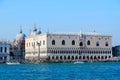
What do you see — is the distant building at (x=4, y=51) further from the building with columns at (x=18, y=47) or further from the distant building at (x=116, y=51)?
the distant building at (x=116, y=51)

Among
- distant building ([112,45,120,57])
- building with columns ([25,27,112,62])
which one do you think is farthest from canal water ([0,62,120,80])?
distant building ([112,45,120,57])

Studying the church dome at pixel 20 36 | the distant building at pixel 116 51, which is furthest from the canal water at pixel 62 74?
the church dome at pixel 20 36

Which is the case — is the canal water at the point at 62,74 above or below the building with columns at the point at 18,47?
below

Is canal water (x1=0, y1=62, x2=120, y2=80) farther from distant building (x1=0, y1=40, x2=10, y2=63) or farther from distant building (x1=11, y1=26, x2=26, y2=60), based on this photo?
distant building (x1=11, y1=26, x2=26, y2=60)

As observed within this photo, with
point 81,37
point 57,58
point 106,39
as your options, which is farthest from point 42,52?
point 106,39

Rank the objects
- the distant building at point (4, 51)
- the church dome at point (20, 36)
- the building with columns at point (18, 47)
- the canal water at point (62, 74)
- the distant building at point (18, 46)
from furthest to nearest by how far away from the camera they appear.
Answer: the church dome at point (20, 36) → the distant building at point (18, 46) → the building with columns at point (18, 47) → the distant building at point (4, 51) → the canal water at point (62, 74)

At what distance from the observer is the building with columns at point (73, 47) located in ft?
248

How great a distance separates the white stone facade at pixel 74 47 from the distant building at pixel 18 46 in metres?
10.9

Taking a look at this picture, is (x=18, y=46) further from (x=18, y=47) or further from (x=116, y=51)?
(x=116, y=51)

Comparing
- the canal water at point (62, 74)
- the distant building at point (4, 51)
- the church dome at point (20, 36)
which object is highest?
the church dome at point (20, 36)

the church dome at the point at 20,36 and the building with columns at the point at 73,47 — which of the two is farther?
the church dome at the point at 20,36

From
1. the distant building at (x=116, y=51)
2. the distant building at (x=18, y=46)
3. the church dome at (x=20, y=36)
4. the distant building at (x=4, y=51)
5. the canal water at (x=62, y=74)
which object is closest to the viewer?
the canal water at (x=62, y=74)

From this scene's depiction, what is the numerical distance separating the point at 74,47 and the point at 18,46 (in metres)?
20.1

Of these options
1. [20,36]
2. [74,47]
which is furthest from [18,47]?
[74,47]
